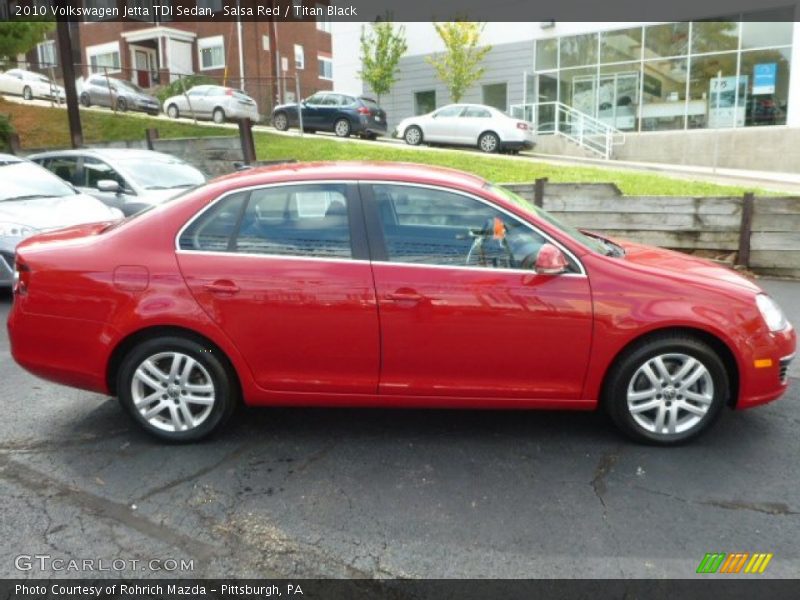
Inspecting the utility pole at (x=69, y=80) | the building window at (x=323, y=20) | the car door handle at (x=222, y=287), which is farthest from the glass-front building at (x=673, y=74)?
the car door handle at (x=222, y=287)

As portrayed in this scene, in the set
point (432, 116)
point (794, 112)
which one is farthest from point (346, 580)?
point (794, 112)

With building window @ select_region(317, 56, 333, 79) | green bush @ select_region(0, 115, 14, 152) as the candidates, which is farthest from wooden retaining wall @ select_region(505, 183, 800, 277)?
building window @ select_region(317, 56, 333, 79)

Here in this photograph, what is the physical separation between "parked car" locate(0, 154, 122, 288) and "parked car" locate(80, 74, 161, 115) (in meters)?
16.6

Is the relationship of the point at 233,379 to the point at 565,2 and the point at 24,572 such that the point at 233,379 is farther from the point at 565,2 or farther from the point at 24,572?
the point at 565,2

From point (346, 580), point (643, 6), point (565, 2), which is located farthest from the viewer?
point (565, 2)

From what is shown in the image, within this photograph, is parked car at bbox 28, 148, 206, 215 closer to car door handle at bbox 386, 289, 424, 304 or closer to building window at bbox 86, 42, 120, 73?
car door handle at bbox 386, 289, 424, 304

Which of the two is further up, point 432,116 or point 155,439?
point 432,116

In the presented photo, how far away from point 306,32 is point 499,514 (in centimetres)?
3801

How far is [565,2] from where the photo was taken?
23.8 m

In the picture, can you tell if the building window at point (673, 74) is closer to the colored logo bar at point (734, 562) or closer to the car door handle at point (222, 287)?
the colored logo bar at point (734, 562)

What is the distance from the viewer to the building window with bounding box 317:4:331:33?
125ft

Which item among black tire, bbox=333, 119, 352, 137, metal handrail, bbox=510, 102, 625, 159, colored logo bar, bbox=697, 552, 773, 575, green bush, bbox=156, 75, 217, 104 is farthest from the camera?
green bush, bbox=156, 75, 217, 104

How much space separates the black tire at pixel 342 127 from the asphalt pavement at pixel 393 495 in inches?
718

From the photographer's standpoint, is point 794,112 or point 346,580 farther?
point 794,112
